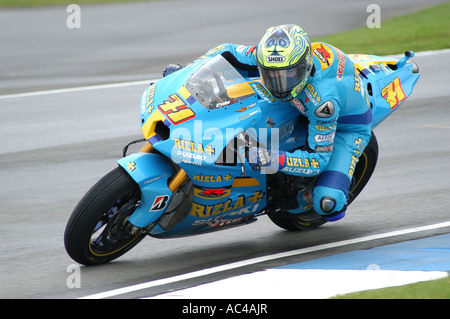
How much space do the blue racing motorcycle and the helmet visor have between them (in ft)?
0.75

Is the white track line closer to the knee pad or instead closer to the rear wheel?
the rear wheel

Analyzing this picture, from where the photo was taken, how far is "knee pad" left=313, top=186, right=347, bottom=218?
237 inches

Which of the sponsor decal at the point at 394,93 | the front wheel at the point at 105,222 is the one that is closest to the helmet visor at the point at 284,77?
the front wheel at the point at 105,222

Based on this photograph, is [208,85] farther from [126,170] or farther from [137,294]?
[137,294]

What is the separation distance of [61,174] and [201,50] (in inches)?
312

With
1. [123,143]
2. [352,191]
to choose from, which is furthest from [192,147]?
[123,143]

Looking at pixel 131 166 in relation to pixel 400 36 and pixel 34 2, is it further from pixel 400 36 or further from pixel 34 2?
pixel 34 2

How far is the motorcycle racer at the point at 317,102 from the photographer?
221 inches

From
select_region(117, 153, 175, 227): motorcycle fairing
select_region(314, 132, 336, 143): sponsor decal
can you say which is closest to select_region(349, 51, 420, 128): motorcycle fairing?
select_region(314, 132, 336, 143): sponsor decal

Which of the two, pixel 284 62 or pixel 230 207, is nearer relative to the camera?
pixel 284 62

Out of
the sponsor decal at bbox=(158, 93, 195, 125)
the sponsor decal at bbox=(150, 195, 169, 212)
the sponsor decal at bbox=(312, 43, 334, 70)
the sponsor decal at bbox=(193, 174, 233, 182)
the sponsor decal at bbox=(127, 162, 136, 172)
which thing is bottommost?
the sponsor decal at bbox=(150, 195, 169, 212)

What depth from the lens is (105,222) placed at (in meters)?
5.78

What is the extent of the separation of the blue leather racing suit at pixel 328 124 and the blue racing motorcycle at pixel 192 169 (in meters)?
0.21

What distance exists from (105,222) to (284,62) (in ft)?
5.49
